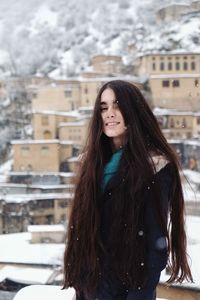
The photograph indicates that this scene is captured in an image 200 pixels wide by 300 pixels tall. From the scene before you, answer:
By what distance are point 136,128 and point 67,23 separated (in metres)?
41.8

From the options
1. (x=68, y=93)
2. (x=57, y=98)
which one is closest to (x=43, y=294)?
(x=57, y=98)

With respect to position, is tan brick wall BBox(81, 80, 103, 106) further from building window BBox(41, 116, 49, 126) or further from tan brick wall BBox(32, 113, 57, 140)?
building window BBox(41, 116, 49, 126)

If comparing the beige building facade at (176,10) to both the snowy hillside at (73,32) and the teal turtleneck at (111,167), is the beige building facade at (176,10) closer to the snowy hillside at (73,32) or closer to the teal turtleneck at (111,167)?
the snowy hillside at (73,32)

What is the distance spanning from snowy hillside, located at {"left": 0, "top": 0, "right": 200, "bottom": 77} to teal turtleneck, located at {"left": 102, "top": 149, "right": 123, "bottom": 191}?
24272mm

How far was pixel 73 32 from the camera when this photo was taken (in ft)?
127

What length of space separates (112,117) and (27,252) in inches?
237

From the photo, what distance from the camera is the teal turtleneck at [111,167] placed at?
107 centimetres

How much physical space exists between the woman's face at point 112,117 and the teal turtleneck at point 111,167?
1.8 inches

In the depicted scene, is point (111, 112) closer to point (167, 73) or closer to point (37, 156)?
point (37, 156)

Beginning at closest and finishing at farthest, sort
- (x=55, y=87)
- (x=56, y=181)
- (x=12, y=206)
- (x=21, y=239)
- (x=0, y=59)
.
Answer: (x=21, y=239) < (x=12, y=206) < (x=56, y=181) < (x=55, y=87) < (x=0, y=59)

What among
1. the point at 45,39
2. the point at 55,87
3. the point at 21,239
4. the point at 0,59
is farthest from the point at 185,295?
the point at 45,39

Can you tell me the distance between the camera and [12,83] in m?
24.4

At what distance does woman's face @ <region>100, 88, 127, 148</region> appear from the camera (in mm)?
1087

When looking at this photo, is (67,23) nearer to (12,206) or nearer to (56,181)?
(56,181)
